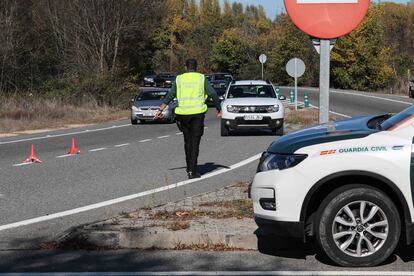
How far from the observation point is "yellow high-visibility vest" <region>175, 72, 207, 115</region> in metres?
10.4

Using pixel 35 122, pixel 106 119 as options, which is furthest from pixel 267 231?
pixel 106 119

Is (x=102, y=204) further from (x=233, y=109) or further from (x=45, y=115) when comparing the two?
(x=45, y=115)

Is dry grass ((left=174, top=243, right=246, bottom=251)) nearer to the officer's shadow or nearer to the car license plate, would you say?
the officer's shadow

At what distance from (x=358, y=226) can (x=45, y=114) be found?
25.4 m

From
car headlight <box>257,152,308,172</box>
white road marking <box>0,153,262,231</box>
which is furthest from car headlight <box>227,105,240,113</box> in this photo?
car headlight <box>257,152,308,172</box>

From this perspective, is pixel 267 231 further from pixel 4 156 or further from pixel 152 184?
pixel 4 156

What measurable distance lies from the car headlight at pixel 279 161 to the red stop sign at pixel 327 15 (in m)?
1.43

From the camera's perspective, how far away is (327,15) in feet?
21.5

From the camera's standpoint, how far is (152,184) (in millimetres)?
10516

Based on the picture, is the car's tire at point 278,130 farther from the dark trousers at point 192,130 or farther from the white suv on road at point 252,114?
the dark trousers at point 192,130

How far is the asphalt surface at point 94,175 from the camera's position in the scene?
7.81 m

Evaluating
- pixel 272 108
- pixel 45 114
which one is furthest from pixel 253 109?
pixel 45 114

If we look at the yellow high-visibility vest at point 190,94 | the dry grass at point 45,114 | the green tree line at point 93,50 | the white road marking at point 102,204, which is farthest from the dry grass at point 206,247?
the green tree line at point 93,50

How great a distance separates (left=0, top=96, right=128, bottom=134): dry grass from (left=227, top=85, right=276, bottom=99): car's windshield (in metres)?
8.89
